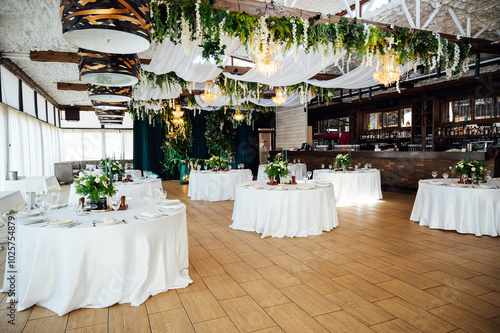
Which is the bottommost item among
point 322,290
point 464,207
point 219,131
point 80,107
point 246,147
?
point 322,290

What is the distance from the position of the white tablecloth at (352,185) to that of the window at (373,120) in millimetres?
5240

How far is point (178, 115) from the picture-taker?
12.4m

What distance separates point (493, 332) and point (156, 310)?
2692 mm

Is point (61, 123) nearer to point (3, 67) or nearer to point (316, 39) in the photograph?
point (3, 67)

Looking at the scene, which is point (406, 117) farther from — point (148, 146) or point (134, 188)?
point (148, 146)

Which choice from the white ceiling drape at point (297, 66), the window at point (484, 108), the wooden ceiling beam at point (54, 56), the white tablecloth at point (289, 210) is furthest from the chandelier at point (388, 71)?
the wooden ceiling beam at point (54, 56)

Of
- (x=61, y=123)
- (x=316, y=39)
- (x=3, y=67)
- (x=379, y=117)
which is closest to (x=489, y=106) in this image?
(x=379, y=117)

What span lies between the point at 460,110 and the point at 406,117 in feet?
5.95

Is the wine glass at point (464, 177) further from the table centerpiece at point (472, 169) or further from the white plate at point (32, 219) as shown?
the white plate at point (32, 219)

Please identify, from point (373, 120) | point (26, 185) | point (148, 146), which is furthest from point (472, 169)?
point (148, 146)

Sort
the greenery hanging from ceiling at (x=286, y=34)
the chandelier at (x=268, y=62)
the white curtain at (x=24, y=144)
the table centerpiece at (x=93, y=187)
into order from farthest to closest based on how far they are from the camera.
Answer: the white curtain at (x=24, y=144), the chandelier at (x=268, y=62), the greenery hanging from ceiling at (x=286, y=34), the table centerpiece at (x=93, y=187)

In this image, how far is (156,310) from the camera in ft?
8.90

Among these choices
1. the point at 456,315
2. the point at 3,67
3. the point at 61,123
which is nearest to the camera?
the point at 456,315

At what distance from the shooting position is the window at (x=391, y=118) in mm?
11680
